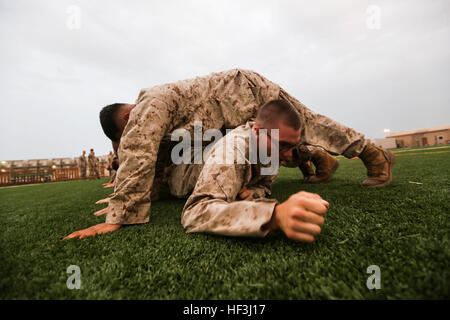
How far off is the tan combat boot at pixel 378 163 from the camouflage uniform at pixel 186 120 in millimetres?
139

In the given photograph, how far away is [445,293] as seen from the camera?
1.48ft

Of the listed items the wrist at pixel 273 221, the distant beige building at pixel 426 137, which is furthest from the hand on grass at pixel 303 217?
the distant beige building at pixel 426 137

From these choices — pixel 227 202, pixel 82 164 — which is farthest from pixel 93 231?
pixel 82 164

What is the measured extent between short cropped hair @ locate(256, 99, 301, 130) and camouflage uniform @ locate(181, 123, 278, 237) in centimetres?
15

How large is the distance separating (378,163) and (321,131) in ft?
2.15

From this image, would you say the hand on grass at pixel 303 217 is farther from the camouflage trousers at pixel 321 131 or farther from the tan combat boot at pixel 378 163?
the tan combat boot at pixel 378 163

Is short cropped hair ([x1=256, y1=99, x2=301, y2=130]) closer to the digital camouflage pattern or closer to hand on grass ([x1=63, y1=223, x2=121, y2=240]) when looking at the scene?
hand on grass ([x1=63, y1=223, x2=121, y2=240])

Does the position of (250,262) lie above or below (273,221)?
below

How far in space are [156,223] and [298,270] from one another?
982mm

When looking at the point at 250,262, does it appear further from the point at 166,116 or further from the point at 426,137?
the point at 426,137

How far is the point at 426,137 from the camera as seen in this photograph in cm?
2984

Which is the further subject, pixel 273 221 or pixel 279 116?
pixel 279 116

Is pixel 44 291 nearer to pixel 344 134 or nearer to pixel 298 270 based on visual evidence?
pixel 298 270

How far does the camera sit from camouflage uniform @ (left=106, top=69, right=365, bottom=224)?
4.18 feet
